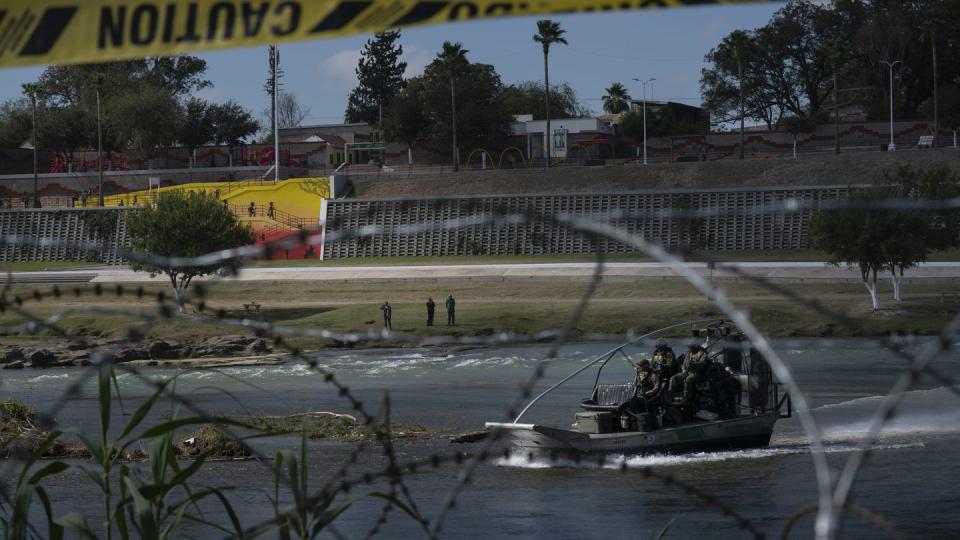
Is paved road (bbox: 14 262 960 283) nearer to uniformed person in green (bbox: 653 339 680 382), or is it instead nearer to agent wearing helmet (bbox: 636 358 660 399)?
agent wearing helmet (bbox: 636 358 660 399)

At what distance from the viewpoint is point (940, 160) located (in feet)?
230

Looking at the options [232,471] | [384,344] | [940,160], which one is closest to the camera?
[232,471]

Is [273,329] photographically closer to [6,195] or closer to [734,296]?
[734,296]

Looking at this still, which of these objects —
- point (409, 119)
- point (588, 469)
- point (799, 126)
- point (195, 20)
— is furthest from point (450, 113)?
point (195, 20)

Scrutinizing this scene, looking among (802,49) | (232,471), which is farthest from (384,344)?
(802,49)

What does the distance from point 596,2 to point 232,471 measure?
1810cm

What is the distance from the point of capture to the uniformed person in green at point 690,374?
20.3m

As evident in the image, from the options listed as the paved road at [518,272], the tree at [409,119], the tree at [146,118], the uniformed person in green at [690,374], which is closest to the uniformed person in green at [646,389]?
the uniformed person in green at [690,374]

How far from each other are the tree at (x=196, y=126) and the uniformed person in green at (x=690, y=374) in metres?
83.7

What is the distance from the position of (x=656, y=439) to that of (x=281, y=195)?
198 ft

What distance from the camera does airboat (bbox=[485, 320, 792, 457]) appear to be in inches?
837

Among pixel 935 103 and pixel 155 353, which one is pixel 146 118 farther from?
pixel 155 353

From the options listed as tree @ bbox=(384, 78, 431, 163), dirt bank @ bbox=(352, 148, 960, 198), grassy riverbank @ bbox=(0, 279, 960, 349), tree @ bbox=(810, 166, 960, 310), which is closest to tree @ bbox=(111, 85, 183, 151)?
tree @ bbox=(384, 78, 431, 163)

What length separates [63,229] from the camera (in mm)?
74875
